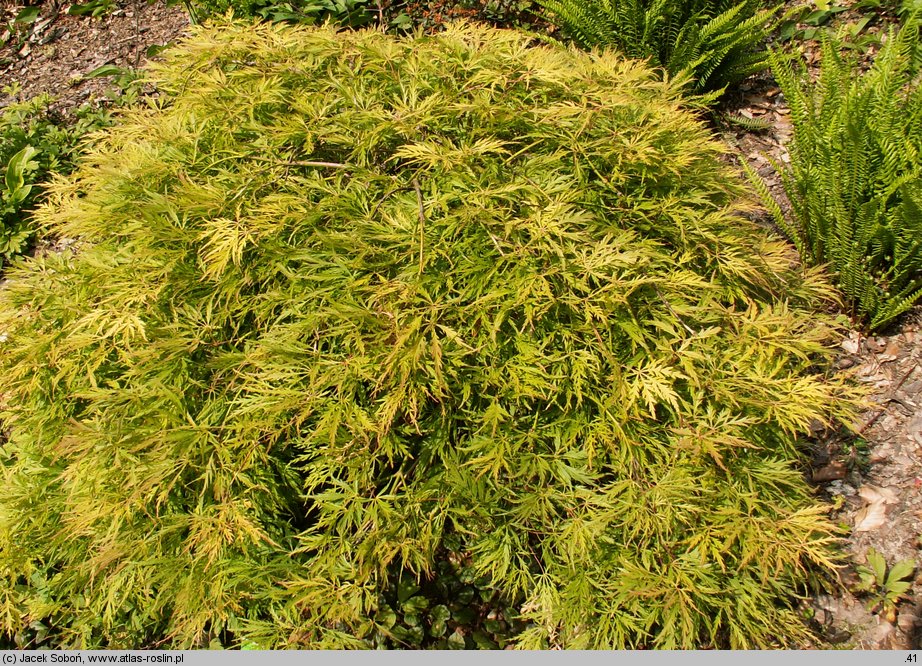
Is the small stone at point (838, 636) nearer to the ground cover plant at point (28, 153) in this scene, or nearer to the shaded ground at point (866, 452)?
the shaded ground at point (866, 452)

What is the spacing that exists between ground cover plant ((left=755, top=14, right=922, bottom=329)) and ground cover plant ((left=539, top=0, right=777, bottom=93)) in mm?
658

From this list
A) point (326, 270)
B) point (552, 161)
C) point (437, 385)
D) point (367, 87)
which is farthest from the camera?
point (367, 87)

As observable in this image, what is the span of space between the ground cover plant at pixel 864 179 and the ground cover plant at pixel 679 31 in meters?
0.66

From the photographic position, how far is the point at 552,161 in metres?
2.08

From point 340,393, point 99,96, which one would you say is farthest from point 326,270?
point 99,96

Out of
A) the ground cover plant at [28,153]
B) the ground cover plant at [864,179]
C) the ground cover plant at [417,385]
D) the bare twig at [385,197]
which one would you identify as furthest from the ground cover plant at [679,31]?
the ground cover plant at [28,153]

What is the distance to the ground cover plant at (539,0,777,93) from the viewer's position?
350cm

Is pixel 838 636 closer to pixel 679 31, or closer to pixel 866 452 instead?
pixel 866 452

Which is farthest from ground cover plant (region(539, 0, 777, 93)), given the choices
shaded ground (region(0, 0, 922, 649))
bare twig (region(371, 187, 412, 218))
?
bare twig (region(371, 187, 412, 218))

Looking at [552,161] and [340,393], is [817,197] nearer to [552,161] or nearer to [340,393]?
[552,161]

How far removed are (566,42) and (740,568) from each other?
130 inches

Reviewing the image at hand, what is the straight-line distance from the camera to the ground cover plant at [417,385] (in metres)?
1.81

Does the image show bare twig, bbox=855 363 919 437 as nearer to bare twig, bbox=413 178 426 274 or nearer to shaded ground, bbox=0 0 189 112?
bare twig, bbox=413 178 426 274

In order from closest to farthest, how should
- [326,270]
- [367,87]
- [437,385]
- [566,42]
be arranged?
[437,385] < [326,270] < [367,87] < [566,42]
